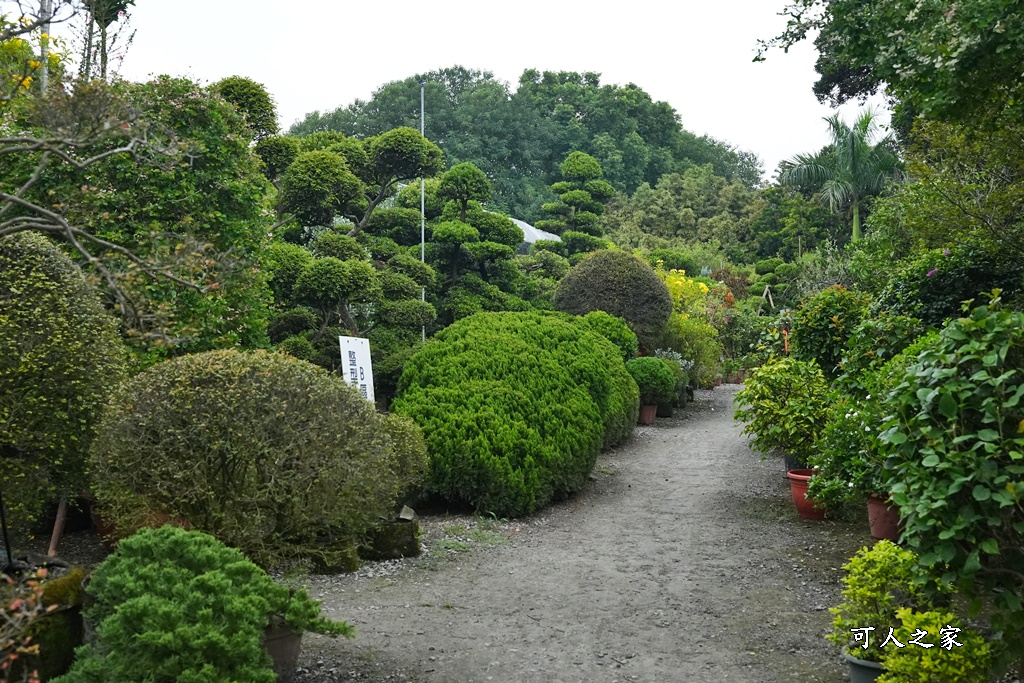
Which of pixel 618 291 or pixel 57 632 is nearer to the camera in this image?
pixel 57 632

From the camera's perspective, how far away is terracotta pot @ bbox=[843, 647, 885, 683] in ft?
13.1

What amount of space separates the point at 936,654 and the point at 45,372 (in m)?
4.91

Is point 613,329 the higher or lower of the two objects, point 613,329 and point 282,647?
the higher

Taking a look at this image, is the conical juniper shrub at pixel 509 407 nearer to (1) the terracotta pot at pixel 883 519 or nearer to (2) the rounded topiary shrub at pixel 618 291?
(1) the terracotta pot at pixel 883 519

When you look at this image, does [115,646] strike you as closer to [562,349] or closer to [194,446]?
[194,446]

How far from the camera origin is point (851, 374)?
7344mm

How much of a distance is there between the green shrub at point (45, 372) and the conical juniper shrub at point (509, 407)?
3253 mm

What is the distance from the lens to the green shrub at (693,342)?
1792 cm

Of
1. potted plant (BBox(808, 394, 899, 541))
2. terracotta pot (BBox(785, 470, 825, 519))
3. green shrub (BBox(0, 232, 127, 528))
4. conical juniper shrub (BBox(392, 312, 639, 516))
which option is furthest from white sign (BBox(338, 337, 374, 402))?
potted plant (BBox(808, 394, 899, 541))

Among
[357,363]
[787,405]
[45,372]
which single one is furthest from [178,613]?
[787,405]

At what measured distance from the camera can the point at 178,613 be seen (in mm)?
3377

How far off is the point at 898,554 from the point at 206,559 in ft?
10.2

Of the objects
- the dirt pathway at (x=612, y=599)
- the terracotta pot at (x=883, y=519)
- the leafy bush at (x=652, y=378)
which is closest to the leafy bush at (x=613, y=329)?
the leafy bush at (x=652, y=378)

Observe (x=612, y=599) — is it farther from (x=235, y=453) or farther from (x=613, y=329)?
(x=613, y=329)
